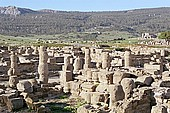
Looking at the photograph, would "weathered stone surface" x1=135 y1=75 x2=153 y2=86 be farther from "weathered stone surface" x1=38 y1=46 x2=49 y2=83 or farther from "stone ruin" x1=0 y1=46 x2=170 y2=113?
"weathered stone surface" x1=38 y1=46 x2=49 y2=83

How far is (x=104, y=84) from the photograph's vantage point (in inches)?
990

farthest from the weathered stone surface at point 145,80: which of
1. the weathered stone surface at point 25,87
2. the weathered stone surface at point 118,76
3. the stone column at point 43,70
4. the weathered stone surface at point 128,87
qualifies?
the stone column at point 43,70

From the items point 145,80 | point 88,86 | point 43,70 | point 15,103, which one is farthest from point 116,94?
point 43,70

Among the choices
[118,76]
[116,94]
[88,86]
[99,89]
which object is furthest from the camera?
[88,86]

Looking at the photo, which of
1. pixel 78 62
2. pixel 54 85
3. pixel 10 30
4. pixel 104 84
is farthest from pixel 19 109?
pixel 10 30

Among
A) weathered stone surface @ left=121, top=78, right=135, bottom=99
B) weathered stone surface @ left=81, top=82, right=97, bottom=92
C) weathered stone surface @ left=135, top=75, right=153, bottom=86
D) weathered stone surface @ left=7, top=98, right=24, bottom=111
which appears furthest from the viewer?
weathered stone surface @ left=81, top=82, right=97, bottom=92

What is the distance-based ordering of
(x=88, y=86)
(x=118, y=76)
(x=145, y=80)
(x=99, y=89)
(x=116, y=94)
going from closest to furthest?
(x=116, y=94), (x=145, y=80), (x=99, y=89), (x=118, y=76), (x=88, y=86)

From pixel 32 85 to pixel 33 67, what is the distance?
42.9ft

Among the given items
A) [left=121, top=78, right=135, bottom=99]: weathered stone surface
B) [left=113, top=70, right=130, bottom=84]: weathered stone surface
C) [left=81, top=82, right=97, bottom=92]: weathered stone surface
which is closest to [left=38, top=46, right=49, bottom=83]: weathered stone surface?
[left=81, top=82, right=97, bottom=92]: weathered stone surface

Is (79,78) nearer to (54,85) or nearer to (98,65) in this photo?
(54,85)

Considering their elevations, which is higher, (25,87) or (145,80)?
(145,80)

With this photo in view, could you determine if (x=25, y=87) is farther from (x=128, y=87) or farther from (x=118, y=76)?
(x=128, y=87)

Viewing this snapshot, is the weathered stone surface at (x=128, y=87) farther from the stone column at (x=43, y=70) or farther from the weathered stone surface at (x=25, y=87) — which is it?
the stone column at (x=43, y=70)

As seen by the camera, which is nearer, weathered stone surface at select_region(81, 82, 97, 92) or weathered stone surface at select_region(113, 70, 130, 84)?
weathered stone surface at select_region(113, 70, 130, 84)
